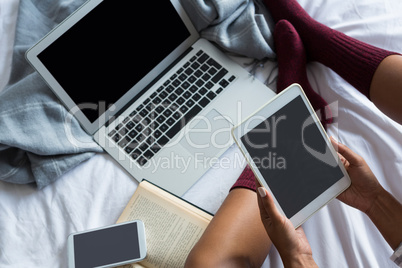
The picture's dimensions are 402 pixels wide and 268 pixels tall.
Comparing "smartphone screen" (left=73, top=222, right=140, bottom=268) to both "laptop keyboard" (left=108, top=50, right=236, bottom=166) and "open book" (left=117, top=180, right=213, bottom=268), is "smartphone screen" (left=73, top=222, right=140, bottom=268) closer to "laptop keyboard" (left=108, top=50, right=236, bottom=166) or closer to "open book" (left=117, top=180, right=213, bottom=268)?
"open book" (left=117, top=180, right=213, bottom=268)

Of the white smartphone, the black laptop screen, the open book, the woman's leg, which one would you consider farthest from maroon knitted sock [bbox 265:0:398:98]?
the white smartphone

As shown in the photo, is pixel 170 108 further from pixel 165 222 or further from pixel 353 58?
pixel 353 58

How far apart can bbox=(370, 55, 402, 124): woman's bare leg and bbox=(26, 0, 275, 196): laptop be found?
0.20 meters

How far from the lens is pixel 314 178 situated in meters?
0.64

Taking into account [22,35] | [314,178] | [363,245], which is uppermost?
[22,35]

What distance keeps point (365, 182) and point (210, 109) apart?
32cm

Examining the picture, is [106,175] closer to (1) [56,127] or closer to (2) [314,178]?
(1) [56,127]

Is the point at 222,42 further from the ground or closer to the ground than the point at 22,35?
closer to the ground

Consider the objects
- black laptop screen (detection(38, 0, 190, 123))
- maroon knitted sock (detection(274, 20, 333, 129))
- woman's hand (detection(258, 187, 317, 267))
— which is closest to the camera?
woman's hand (detection(258, 187, 317, 267))

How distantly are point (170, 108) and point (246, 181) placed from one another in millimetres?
216

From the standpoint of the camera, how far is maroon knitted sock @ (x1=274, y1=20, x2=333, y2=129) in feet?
2.69

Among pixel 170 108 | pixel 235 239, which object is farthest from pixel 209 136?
pixel 235 239

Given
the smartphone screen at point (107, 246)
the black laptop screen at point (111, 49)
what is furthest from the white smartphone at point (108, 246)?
the black laptop screen at point (111, 49)

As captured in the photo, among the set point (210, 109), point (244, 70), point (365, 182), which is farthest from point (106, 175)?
point (365, 182)
